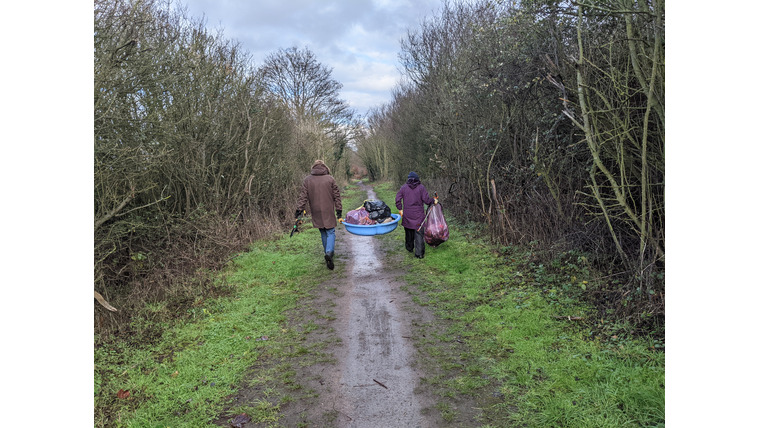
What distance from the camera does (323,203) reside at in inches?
319

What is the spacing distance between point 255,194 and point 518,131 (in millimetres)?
7577

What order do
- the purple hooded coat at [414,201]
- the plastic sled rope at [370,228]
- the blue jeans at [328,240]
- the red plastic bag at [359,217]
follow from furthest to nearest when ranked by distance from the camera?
the red plastic bag at [359,217] < the plastic sled rope at [370,228] < the purple hooded coat at [414,201] < the blue jeans at [328,240]

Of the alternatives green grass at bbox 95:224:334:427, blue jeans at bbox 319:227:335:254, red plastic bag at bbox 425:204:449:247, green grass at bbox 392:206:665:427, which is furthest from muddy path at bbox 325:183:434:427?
red plastic bag at bbox 425:204:449:247

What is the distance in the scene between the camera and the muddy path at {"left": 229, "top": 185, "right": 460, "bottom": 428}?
3.38 meters

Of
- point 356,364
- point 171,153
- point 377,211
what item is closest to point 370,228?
point 377,211

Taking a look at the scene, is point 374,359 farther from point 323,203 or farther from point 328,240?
point 323,203

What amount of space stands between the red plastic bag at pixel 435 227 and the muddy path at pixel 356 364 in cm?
174

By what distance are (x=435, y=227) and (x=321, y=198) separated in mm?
2363

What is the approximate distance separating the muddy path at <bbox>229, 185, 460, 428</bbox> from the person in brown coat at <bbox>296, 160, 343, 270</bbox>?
1.34 m

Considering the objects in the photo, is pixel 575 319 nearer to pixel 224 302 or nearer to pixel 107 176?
pixel 224 302

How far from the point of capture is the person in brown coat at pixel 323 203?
811 centimetres

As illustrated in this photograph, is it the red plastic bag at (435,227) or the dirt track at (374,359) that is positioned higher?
the red plastic bag at (435,227)

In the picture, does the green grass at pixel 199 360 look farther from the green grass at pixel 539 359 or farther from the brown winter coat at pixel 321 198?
the green grass at pixel 539 359

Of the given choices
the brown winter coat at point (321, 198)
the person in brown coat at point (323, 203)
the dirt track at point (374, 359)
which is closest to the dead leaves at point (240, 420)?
the dirt track at point (374, 359)
